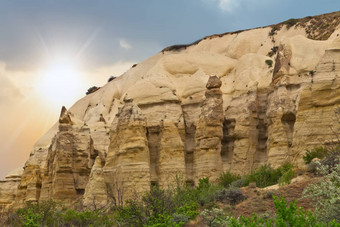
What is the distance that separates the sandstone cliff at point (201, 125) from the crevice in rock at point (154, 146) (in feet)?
0.26

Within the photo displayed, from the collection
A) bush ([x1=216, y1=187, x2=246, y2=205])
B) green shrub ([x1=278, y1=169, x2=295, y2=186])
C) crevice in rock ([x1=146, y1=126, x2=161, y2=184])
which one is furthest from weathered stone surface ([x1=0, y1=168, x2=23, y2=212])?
bush ([x1=216, y1=187, x2=246, y2=205])

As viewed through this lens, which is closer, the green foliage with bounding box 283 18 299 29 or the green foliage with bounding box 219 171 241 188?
the green foliage with bounding box 219 171 241 188

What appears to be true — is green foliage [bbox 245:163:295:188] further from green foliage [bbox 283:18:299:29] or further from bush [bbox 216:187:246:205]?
green foliage [bbox 283:18:299:29]

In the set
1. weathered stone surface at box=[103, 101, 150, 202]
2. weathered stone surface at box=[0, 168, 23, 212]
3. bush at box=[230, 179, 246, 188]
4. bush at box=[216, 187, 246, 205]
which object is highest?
weathered stone surface at box=[0, 168, 23, 212]

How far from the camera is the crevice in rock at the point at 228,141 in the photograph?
44.3 meters

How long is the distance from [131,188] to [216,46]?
34983 mm

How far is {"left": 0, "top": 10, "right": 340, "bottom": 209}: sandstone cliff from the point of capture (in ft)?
127

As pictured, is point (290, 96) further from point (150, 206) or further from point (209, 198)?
point (150, 206)

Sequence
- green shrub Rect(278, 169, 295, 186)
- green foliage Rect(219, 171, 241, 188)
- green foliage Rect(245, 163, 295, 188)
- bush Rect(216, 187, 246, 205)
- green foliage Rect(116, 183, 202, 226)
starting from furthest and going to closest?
green foliage Rect(219, 171, 241, 188)
green foliage Rect(245, 163, 295, 188)
green shrub Rect(278, 169, 295, 186)
bush Rect(216, 187, 246, 205)
green foliage Rect(116, 183, 202, 226)

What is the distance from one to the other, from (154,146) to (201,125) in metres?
4.31

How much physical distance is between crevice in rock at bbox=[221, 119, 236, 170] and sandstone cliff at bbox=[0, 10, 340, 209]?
0.27 feet

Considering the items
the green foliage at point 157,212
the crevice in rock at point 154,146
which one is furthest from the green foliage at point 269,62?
the green foliage at point 157,212

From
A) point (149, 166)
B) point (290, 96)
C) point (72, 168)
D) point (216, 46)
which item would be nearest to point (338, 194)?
point (290, 96)

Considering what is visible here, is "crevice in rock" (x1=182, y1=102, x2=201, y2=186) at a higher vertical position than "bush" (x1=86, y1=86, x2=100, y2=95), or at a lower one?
lower
